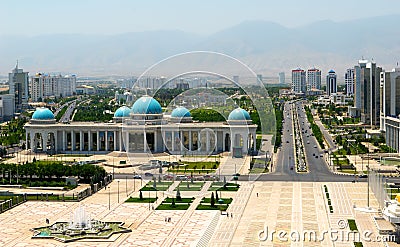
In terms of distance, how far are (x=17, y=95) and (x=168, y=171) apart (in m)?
58.4

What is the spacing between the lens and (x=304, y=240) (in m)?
21.9

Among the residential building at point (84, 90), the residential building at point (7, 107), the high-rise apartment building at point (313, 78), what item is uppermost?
the high-rise apartment building at point (313, 78)

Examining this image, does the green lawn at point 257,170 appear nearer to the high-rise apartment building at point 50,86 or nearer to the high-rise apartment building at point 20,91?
the high-rise apartment building at point 20,91

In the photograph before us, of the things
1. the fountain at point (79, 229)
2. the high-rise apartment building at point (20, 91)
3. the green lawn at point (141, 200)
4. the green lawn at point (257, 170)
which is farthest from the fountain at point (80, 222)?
the high-rise apartment building at point (20, 91)

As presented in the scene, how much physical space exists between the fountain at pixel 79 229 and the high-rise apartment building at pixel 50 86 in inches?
3334

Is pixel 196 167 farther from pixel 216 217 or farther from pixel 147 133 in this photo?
pixel 216 217

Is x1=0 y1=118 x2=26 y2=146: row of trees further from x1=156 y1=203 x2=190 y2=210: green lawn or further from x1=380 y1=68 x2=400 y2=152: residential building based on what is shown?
x1=380 y1=68 x2=400 y2=152: residential building

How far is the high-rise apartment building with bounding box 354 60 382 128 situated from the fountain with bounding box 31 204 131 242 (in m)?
38.8

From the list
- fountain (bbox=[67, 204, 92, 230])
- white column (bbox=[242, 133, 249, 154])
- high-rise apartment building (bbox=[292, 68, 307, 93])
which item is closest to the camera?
fountain (bbox=[67, 204, 92, 230])

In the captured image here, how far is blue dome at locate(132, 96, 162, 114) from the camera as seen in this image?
34188mm

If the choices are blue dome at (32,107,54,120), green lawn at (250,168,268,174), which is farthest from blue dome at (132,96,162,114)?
blue dome at (32,107,54,120)

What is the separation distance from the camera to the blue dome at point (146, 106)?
34.2m

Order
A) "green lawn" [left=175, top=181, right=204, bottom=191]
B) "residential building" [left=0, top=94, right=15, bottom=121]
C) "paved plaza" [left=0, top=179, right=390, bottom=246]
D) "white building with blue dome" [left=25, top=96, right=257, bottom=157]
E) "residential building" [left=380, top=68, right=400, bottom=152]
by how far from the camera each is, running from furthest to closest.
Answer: "residential building" [left=0, top=94, right=15, bottom=121] < "residential building" [left=380, top=68, right=400, bottom=152] < "white building with blue dome" [left=25, top=96, right=257, bottom=157] < "green lawn" [left=175, top=181, right=204, bottom=191] < "paved plaza" [left=0, top=179, right=390, bottom=246]

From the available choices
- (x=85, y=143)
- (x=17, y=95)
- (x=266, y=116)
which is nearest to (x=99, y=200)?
(x=266, y=116)
